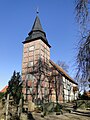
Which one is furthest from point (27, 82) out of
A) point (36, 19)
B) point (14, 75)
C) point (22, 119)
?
point (22, 119)

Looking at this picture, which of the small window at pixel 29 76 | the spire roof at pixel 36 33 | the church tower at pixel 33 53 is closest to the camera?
the small window at pixel 29 76

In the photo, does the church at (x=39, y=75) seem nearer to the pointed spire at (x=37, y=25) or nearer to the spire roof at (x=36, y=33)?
the spire roof at (x=36, y=33)

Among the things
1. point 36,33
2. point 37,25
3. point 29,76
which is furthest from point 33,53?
point 37,25

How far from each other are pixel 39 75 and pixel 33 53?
409 centimetres

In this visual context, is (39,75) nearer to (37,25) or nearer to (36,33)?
(36,33)

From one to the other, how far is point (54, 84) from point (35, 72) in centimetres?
403

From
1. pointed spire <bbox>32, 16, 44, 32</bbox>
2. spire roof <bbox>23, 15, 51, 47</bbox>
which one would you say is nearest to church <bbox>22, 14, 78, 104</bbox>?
spire roof <bbox>23, 15, 51, 47</bbox>

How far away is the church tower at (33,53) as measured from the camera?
26.9 m

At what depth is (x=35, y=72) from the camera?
87.6 ft

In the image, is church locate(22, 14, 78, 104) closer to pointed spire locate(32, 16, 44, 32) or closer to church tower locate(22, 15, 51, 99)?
church tower locate(22, 15, 51, 99)

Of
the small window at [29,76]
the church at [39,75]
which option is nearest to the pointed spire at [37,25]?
the church at [39,75]

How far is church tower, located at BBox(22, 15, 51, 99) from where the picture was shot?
26.9m

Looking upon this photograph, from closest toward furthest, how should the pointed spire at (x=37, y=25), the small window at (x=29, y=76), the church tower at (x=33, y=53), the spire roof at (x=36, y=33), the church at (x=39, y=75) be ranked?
the church at (x=39, y=75)
the small window at (x=29, y=76)
the church tower at (x=33, y=53)
the spire roof at (x=36, y=33)
the pointed spire at (x=37, y=25)

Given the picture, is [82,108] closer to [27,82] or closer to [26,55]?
[27,82]
